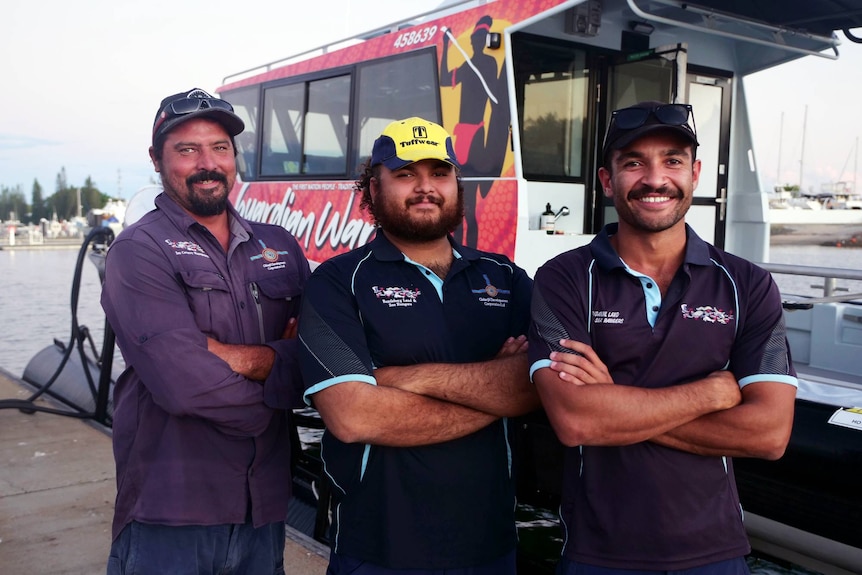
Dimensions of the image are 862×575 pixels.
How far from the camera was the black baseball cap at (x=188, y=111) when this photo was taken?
8.12ft

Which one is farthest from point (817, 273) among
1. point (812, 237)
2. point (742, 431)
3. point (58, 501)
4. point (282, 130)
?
point (812, 237)

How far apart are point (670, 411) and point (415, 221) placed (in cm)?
90

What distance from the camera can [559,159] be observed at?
5938 mm

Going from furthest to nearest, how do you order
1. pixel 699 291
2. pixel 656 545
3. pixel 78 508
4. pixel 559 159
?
pixel 559 159 < pixel 78 508 < pixel 699 291 < pixel 656 545

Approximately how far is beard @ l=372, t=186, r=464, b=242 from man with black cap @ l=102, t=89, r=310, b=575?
43 centimetres

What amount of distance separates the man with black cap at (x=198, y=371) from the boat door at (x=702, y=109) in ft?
Result: 13.2

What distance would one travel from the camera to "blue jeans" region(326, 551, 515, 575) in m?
2.16

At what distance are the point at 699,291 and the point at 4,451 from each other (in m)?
4.90

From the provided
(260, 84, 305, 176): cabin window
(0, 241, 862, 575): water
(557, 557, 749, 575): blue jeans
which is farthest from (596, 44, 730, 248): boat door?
(557, 557, 749, 575): blue jeans

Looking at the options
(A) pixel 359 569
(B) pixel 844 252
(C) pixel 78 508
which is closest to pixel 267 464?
(A) pixel 359 569

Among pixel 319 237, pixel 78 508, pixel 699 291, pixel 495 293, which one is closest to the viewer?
pixel 699 291

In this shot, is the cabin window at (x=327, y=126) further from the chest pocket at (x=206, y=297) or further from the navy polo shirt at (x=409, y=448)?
the navy polo shirt at (x=409, y=448)

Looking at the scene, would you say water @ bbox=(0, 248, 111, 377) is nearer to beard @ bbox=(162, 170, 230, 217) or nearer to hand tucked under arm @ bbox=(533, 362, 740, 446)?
beard @ bbox=(162, 170, 230, 217)

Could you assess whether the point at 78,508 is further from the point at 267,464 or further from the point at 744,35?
the point at 744,35
